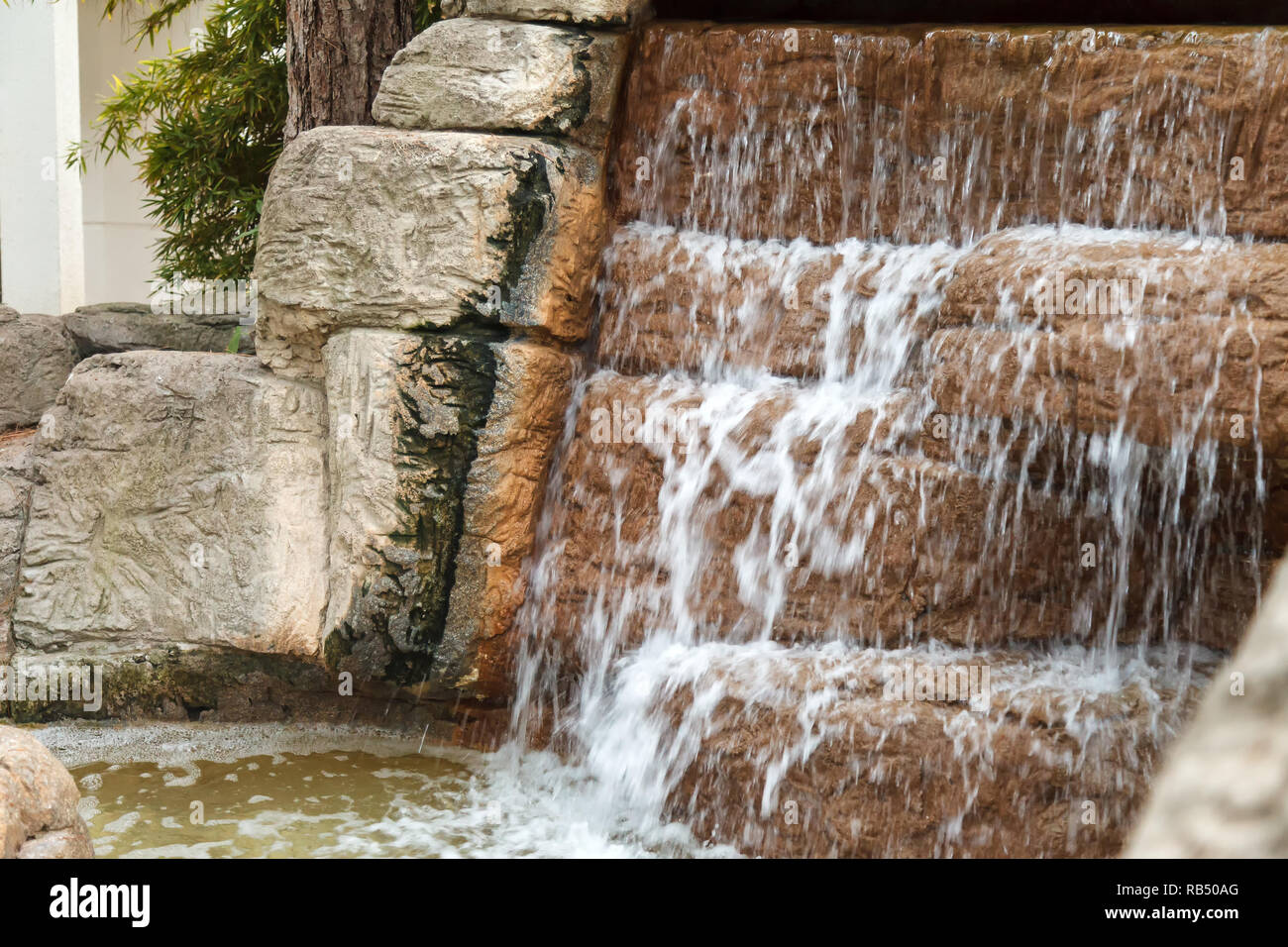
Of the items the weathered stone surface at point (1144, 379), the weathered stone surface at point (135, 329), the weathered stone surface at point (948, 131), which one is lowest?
the weathered stone surface at point (1144, 379)

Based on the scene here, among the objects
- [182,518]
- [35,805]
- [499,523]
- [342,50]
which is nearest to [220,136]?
[342,50]

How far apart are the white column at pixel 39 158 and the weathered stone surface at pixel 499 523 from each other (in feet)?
19.1

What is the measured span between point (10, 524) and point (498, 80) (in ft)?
8.49

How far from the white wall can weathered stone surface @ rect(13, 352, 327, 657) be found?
734 cm

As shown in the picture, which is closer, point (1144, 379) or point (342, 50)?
point (1144, 379)

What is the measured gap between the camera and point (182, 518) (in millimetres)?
4387

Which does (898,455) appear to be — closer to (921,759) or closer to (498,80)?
(921,759)

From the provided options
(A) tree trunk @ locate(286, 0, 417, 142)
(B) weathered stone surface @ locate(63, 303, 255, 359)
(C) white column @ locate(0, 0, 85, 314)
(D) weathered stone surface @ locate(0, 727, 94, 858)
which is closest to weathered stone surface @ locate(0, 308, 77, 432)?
(B) weathered stone surface @ locate(63, 303, 255, 359)

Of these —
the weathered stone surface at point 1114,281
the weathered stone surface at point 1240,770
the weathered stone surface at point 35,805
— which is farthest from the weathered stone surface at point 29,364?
the weathered stone surface at point 1240,770

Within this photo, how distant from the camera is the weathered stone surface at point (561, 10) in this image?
452 cm

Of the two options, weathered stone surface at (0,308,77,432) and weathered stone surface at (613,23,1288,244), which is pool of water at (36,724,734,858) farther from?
weathered stone surface at (0,308,77,432)

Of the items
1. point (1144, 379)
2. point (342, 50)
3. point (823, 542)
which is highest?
point (342, 50)

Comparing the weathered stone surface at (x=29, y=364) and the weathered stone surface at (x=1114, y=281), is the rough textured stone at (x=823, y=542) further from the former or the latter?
the weathered stone surface at (x=29, y=364)

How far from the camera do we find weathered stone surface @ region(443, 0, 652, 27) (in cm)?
452
